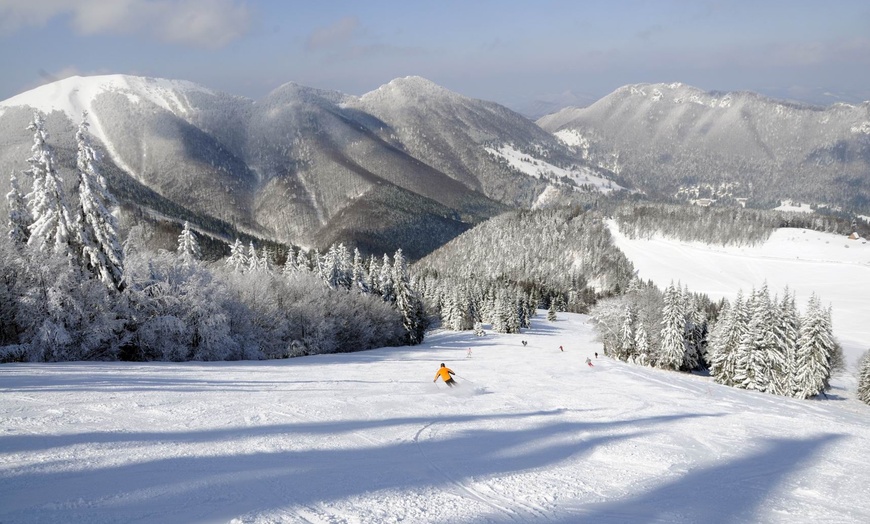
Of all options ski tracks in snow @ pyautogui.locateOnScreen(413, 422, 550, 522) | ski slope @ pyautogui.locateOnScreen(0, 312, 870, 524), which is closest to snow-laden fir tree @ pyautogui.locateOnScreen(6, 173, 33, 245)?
ski slope @ pyautogui.locateOnScreen(0, 312, 870, 524)

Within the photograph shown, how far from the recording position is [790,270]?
16862 cm

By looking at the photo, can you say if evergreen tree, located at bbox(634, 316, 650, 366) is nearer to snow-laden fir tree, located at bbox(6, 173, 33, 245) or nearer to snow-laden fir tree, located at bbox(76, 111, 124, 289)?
snow-laden fir tree, located at bbox(76, 111, 124, 289)

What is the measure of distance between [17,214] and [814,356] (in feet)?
219

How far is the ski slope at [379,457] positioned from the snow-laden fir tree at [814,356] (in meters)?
31.7

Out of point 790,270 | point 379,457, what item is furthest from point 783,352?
point 790,270

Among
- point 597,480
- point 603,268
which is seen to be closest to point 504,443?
point 597,480

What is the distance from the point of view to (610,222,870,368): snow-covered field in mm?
135000

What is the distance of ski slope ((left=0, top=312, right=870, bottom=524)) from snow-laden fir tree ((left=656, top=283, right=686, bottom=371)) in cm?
4099

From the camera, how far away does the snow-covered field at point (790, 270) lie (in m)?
135

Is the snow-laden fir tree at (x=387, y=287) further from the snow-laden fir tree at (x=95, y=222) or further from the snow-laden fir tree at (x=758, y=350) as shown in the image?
the snow-laden fir tree at (x=758, y=350)

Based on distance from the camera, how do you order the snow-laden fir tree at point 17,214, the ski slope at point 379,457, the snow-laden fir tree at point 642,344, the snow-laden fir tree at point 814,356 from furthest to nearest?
the snow-laden fir tree at point 642,344
the snow-laden fir tree at point 814,356
the snow-laden fir tree at point 17,214
the ski slope at point 379,457

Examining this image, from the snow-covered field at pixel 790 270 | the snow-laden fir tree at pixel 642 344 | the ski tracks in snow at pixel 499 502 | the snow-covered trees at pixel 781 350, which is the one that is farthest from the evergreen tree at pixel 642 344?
the snow-covered field at pixel 790 270

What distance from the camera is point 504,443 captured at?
13336 mm

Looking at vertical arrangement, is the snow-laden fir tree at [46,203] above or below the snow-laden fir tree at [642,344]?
above
